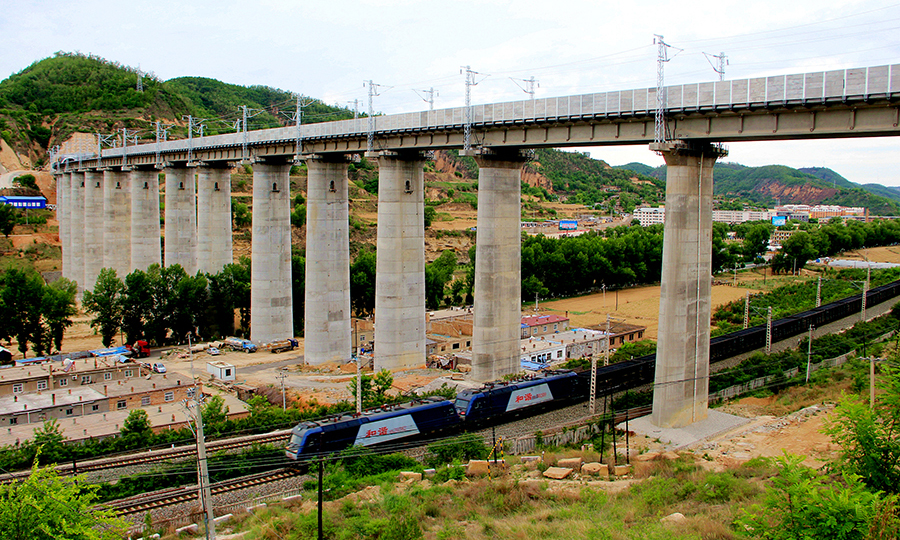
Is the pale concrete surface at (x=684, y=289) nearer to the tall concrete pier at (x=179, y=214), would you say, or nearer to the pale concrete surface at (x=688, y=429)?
the pale concrete surface at (x=688, y=429)

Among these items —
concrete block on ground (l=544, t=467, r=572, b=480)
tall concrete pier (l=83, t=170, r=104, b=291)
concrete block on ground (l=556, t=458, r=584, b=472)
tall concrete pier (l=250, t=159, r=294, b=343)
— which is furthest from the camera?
tall concrete pier (l=83, t=170, r=104, b=291)

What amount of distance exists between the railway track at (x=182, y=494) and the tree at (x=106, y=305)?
40.8 m

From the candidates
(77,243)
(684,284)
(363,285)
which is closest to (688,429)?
(684,284)

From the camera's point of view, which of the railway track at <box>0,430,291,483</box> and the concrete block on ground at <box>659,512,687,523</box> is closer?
the concrete block on ground at <box>659,512,687,523</box>

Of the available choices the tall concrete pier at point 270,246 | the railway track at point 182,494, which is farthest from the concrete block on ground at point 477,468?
the tall concrete pier at point 270,246

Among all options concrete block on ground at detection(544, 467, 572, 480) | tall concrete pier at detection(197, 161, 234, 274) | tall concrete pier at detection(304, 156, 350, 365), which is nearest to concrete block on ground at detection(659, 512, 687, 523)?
concrete block on ground at detection(544, 467, 572, 480)

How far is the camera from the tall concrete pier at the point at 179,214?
2810 inches

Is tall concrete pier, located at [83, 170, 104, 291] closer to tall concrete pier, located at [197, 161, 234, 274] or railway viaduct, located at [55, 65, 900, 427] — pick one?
railway viaduct, located at [55, 65, 900, 427]

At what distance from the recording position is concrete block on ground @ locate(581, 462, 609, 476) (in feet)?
89.6

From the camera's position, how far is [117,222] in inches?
3278

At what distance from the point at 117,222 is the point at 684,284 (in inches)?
2846

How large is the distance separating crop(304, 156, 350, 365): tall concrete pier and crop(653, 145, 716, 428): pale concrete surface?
26725 millimetres

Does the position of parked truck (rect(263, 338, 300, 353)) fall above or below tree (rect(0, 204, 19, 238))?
below

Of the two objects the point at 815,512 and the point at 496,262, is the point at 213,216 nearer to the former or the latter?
the point at 496,262
